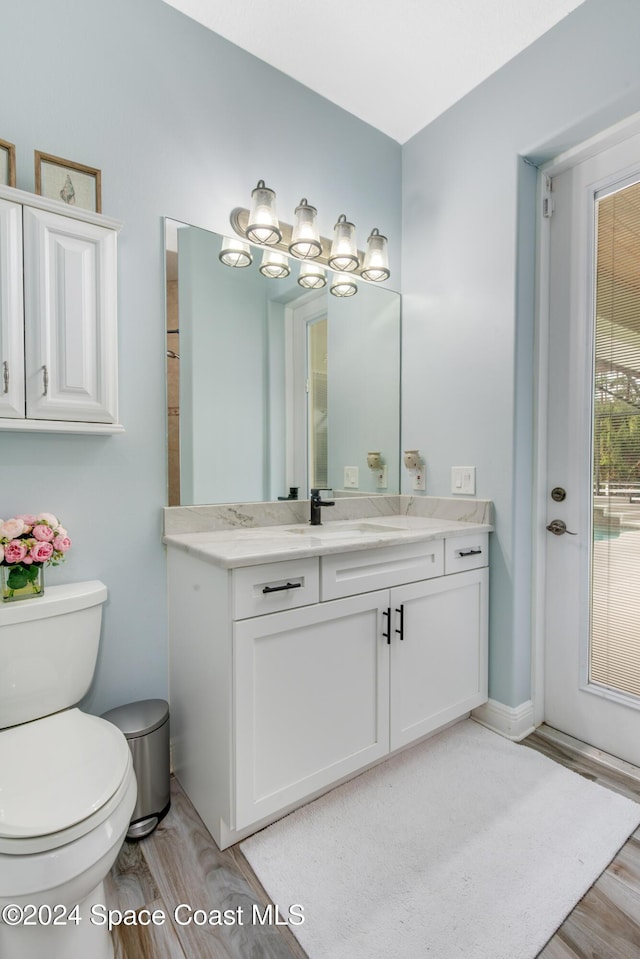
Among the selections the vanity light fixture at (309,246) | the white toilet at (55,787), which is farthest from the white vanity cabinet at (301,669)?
the vanity light fixture at (309,246)

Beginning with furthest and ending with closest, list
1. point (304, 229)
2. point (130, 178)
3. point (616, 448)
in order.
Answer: point (304, 229), point (616, 448), point (130, 178)

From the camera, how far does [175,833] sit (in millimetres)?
1397

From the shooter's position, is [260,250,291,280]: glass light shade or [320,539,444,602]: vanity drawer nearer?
[320,539,444,602]: vanity drawer

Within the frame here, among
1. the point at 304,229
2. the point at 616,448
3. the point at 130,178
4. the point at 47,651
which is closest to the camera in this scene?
the point at 47,651

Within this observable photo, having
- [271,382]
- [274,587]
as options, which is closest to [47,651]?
[274,587]

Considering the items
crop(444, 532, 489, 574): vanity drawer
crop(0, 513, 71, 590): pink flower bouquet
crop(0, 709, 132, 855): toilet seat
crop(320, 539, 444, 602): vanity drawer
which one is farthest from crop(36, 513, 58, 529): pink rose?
crop(444, 532, 489, 574): vanity drawer

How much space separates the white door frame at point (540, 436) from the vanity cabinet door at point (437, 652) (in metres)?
0.22

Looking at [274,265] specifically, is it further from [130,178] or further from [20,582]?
[20,582]

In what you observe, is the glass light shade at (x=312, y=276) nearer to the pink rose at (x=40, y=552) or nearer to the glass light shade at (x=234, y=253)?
the glass light shade at (x=234, y=253)

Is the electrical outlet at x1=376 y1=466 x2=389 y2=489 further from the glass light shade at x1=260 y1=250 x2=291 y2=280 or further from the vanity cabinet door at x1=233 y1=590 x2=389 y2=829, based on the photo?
the glass light shade at x1=260 y1=250 x2=291 y2=280

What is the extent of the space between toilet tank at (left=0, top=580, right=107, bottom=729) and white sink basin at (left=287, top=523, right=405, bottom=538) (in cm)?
77

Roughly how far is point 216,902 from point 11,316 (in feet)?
5.39

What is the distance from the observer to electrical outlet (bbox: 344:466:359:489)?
224 centimetres

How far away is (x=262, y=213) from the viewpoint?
1.75 metres
